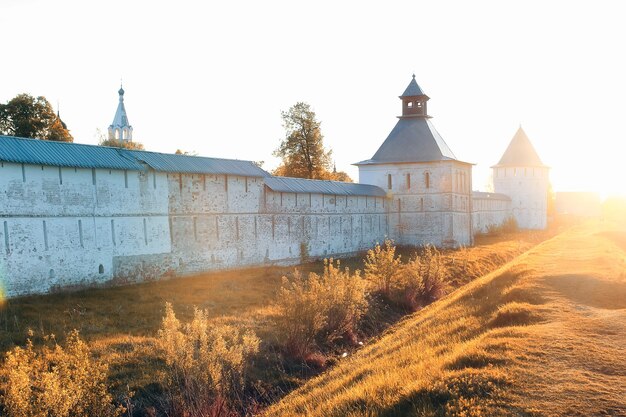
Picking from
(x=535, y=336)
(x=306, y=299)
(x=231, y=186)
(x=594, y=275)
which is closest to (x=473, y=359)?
(x=535, y=336)

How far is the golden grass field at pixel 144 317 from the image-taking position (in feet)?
27.5

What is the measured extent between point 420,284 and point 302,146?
21.1 m

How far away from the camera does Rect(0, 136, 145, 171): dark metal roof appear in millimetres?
12727

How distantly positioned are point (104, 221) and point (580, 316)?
11.7 m

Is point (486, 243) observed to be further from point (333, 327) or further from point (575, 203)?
point (575, 203)

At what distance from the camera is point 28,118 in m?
26.6

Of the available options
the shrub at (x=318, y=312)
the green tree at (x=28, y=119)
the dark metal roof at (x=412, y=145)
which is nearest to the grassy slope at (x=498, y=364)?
the shrub at (x=318, y=312)

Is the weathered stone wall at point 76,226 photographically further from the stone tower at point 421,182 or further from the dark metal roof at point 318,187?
the stone tower at point 421,182

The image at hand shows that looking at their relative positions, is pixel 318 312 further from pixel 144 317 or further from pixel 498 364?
pixel 498 364

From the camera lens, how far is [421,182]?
27.6 metres

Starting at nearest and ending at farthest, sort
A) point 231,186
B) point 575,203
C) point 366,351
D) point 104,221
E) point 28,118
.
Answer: point 366,351
point 104,221
point 231,186
point 28,118
point 575,203


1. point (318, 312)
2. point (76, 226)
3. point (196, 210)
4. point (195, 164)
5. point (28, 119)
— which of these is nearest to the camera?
point (318, 312)

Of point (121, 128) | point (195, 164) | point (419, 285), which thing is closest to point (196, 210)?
point (195, 164)

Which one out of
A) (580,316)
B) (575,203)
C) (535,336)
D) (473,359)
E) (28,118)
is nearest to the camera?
(473,359)
